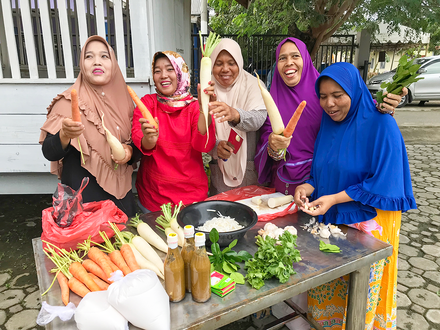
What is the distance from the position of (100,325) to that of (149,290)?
8.2 inches

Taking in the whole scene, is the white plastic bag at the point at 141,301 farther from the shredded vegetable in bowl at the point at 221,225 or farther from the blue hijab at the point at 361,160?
the blue hijab at the point at 361,160

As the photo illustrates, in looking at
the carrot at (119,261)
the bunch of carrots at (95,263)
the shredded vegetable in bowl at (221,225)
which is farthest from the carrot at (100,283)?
the shredded vegetable in bowl at (221,225)

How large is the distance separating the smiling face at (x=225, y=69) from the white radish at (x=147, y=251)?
1.34 metres

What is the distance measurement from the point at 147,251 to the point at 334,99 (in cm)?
133

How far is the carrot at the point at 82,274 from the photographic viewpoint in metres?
1.26

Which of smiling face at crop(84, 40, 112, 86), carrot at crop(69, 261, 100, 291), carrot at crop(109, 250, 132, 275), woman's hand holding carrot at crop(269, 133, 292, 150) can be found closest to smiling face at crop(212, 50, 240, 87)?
woman's hand holding carrot at crop(269, 133, 292, 150)

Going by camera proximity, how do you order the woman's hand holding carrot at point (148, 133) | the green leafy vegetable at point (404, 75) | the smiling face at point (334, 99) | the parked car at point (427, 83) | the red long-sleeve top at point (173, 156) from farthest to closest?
1. the parked car at point (427, 83)
2. the red long-sleeve top at point (173, 156)
3. the woman's hand holding carrot at point (148, 133)
4. the smiling face at point (334, 99)
5. the green leafy vegetable at point (404, 75)

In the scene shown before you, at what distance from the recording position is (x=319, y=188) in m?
1.94

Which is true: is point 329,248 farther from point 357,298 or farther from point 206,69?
point 206,69

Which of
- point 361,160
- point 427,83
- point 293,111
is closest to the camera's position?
point 361,160

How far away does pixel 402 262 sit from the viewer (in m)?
3.07

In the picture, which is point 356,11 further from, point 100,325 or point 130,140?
point 100,325

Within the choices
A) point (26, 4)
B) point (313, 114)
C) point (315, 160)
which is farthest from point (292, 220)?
point (26, 4)

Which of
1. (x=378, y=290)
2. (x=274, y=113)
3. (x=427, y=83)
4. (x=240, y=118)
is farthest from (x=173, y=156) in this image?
(x=427, y=83)
